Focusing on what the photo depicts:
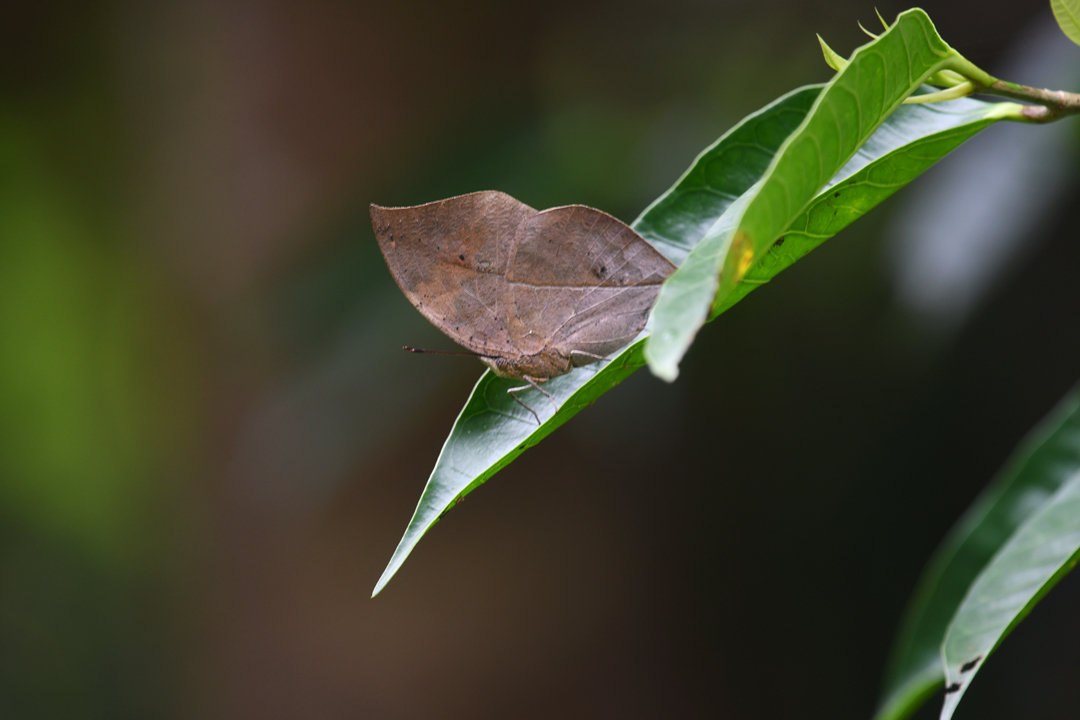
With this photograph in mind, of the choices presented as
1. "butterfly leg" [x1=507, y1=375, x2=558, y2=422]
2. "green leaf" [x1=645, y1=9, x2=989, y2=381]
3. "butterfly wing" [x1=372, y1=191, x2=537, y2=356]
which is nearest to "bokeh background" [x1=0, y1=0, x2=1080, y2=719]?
"butterfly wing" [x1=372, y1=191, x2=537, y2=356]

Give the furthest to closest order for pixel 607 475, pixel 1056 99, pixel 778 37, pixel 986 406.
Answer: pixel 607 475, pixel 986 406, pixel 778 37, pixel 1056 99

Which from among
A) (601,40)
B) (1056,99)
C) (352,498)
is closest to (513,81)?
(601,40)

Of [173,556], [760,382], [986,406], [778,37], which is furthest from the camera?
[173,556]

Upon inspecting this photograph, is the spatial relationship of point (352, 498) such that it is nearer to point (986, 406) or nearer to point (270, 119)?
point (270, 119)

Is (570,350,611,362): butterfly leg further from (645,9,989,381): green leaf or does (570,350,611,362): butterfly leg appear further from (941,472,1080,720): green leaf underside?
(941,472,1080,720): green leaf underside

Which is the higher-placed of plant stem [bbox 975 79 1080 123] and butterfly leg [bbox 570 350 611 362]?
plant stem [bbox 975 79 1080 123]

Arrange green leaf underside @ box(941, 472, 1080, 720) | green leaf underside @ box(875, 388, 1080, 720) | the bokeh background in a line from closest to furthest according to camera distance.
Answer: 1. green leaf underside @ box(941, 472, 1080, 720)
2. green leaf underside @ box(875, 388, 1080, 720)
3. the bokeh background

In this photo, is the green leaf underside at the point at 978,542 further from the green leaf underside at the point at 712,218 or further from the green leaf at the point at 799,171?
the green leaf at the point at 799,171
